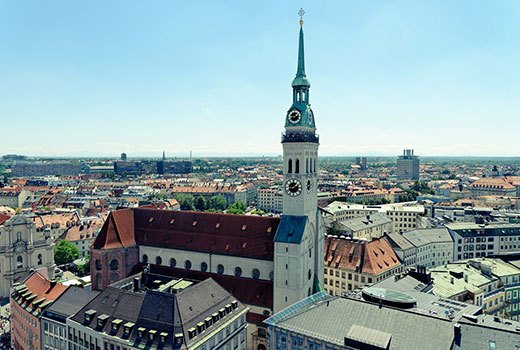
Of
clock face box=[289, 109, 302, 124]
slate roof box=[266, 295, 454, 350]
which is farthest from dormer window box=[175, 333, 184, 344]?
clock face box=[289, 109, 302, 124]

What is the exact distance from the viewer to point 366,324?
1735 inches

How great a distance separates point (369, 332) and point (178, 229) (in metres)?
42.9

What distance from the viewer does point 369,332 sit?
42.3 m

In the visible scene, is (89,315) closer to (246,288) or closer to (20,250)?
(246,288)

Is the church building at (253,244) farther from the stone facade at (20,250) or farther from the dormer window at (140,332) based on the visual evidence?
the stone facade at (20,250)

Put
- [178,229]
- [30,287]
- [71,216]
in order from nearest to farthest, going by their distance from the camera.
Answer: [30,287]
[178,229]
[71,216]

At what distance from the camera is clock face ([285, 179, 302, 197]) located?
63906mm

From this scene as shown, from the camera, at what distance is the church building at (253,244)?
62656mm

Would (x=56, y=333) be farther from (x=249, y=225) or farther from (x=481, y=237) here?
(x=481, y=237)

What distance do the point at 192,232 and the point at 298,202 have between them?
22.0m

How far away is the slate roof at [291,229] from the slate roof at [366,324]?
13.6 m

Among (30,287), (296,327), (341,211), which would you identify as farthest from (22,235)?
(341,211)

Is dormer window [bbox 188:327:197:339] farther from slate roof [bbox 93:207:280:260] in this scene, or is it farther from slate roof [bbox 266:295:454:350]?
slate roof [bbox 93:207:280:260]

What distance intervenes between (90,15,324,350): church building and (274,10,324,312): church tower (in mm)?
155
